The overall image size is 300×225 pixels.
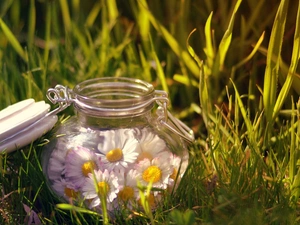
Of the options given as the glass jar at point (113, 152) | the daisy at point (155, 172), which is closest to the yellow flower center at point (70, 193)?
the glass jar at point (113, 152)

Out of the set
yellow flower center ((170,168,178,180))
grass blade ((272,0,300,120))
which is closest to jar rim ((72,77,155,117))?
yellow flower center ((170,168,178,180))

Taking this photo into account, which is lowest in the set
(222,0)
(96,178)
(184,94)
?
(184,94)

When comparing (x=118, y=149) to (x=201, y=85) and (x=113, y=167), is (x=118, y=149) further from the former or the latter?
(x=201, y=85)

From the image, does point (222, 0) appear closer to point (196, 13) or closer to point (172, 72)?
point (196, 13)

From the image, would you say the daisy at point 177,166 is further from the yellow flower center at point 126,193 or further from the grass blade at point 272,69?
the grass blade at point 272,69

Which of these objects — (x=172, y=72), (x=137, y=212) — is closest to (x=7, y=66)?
(x=172, y=72)

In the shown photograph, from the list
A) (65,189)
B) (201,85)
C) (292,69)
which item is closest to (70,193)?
(65,189)
